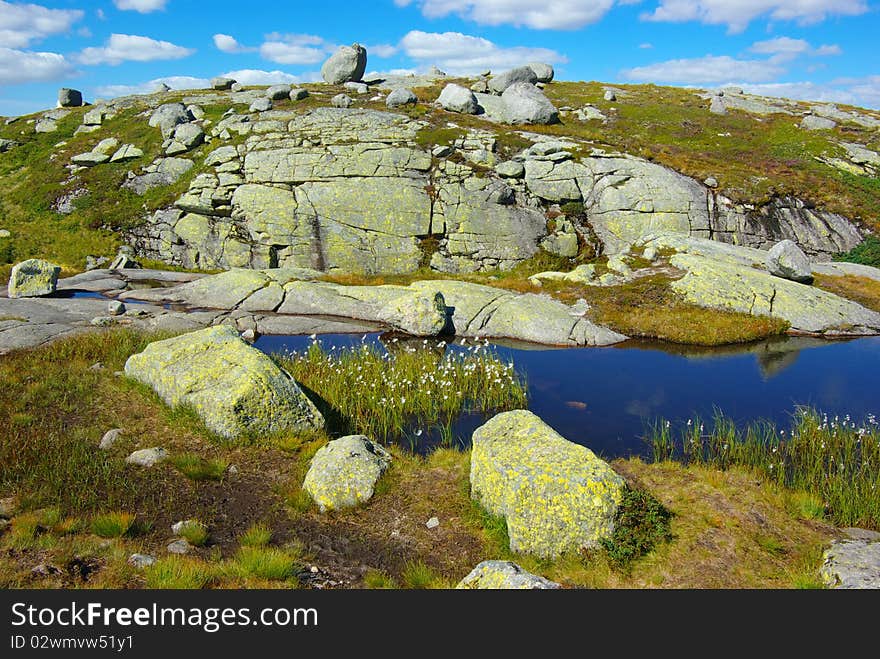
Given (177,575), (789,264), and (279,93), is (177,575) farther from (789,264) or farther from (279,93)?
(279,93)

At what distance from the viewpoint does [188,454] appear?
14.5 m

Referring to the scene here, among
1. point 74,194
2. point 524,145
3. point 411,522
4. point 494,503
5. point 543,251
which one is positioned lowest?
point 411,522

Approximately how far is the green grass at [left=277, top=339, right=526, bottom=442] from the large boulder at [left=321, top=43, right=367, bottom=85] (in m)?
59.9

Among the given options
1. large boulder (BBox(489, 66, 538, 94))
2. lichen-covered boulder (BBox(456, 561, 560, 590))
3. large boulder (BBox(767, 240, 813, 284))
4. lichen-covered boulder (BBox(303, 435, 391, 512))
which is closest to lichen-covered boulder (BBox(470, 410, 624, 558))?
lichen-covered boulder (BBox(456, 561, 560, 590))

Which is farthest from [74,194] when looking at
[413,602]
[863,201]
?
[863,201]

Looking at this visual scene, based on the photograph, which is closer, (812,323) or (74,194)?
(812,323)

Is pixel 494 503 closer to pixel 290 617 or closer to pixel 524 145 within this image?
pixel 290 617

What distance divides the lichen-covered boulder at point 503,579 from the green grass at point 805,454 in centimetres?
771

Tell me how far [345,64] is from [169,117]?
25452 mm

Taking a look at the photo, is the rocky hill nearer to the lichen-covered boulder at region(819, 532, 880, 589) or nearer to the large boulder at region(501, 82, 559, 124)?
the large boulder at region(501, 82, 559, 124)

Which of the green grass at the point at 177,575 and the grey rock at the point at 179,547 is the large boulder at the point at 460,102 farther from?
the green grass at the point at 177,575

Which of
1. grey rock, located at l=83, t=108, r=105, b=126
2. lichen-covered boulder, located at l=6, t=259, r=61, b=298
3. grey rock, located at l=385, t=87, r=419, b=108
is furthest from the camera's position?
grey rock, located at l=83, t=108, r=105, b=126

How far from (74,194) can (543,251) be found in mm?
43783

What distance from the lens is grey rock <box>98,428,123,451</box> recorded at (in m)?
14.6
